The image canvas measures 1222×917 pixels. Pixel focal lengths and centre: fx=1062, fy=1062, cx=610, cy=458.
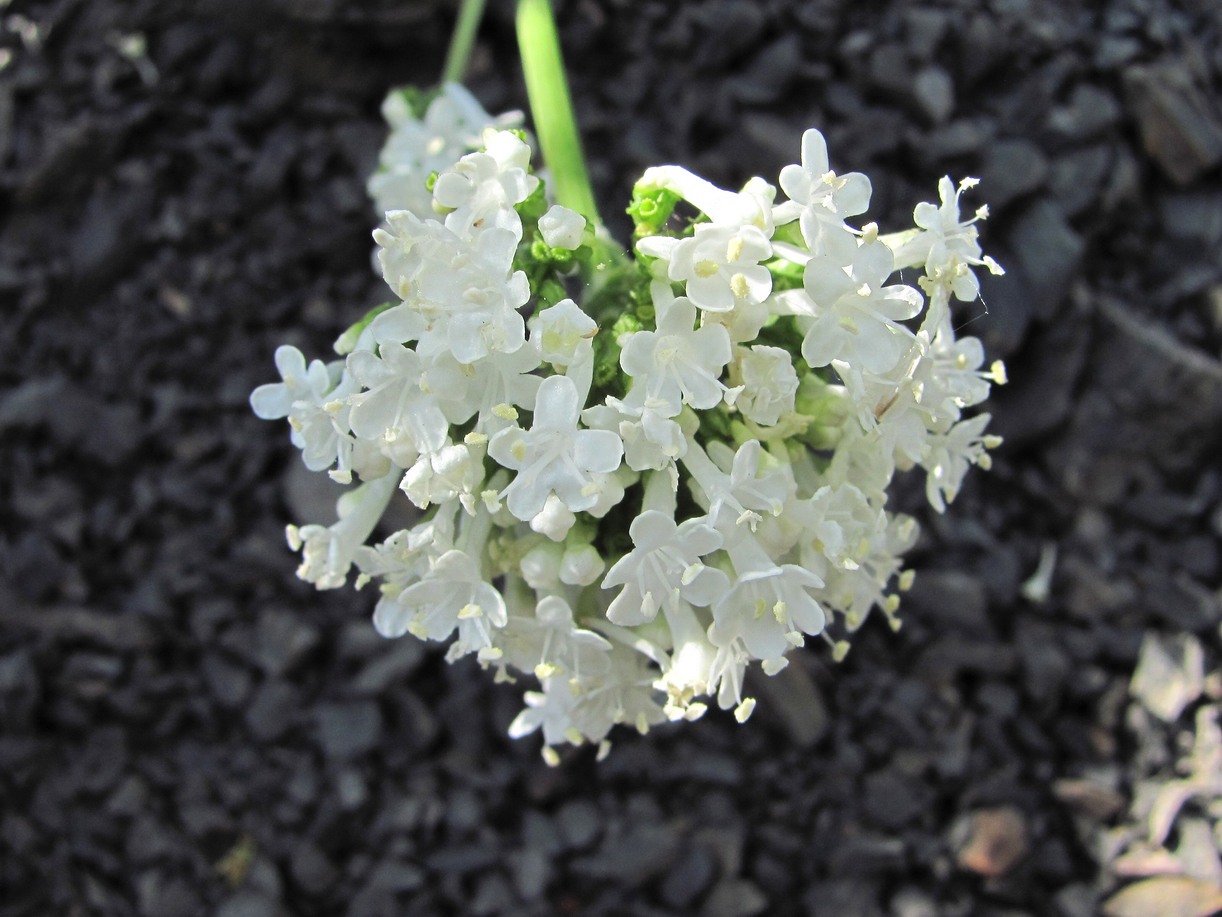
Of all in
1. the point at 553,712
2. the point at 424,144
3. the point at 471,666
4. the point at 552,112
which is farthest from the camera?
the point at 471,666

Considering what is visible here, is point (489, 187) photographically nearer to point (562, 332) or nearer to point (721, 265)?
point (562, 332)

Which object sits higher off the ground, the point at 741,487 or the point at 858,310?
the point at 858,310

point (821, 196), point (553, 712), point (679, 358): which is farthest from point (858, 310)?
point (553, 712)

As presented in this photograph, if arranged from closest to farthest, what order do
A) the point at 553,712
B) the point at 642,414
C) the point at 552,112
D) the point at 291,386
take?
the point at 642,414
the point at 291,386
the point at 553,712
the point at 552,112

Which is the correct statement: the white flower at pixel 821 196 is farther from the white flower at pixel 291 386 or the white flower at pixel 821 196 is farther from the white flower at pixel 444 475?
the white flower at pixel 291 386

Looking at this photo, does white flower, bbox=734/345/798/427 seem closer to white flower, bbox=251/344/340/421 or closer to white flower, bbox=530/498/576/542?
white flower, bbox=530/498/576/542

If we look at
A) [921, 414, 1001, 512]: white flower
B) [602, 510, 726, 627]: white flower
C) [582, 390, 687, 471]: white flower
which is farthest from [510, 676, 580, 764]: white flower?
[921, 414, 1001, 512]: white flower
